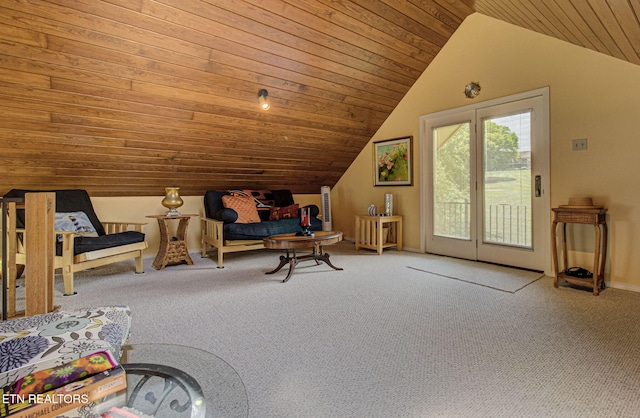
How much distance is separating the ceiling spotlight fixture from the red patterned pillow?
2.67 metres

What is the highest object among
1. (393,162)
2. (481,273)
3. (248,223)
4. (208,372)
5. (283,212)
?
(393,162)

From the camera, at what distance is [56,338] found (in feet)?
3.62

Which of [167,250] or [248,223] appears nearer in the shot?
[167,250]

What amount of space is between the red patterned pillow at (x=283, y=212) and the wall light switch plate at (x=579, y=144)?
129 inches

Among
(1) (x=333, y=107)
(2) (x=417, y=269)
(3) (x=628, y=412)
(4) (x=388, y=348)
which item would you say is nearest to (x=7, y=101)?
(1) (x=333, y=107)

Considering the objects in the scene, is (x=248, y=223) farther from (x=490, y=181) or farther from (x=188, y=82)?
(x=490, y=181)

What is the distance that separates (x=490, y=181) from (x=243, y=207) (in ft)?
10.2

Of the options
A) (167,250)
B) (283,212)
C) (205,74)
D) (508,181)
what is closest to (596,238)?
(508,181)

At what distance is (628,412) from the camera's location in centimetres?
129

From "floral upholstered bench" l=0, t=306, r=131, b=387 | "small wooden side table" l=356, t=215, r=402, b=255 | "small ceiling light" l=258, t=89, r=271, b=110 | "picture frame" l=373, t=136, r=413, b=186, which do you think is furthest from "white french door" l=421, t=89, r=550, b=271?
"floral upholstered bench" l=0, t=306, r=131, b=387

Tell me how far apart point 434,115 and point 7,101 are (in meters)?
4.35

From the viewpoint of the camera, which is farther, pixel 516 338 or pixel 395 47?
pixel 395 47

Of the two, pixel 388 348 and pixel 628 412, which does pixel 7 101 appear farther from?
pixel 628 412

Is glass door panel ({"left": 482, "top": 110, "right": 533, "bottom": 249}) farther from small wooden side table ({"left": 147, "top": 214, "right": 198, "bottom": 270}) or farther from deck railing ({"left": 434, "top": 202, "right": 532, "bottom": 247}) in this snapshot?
small wooden side table ({"left": 147, "top": 214, "right": 198, "bottom": 270})
